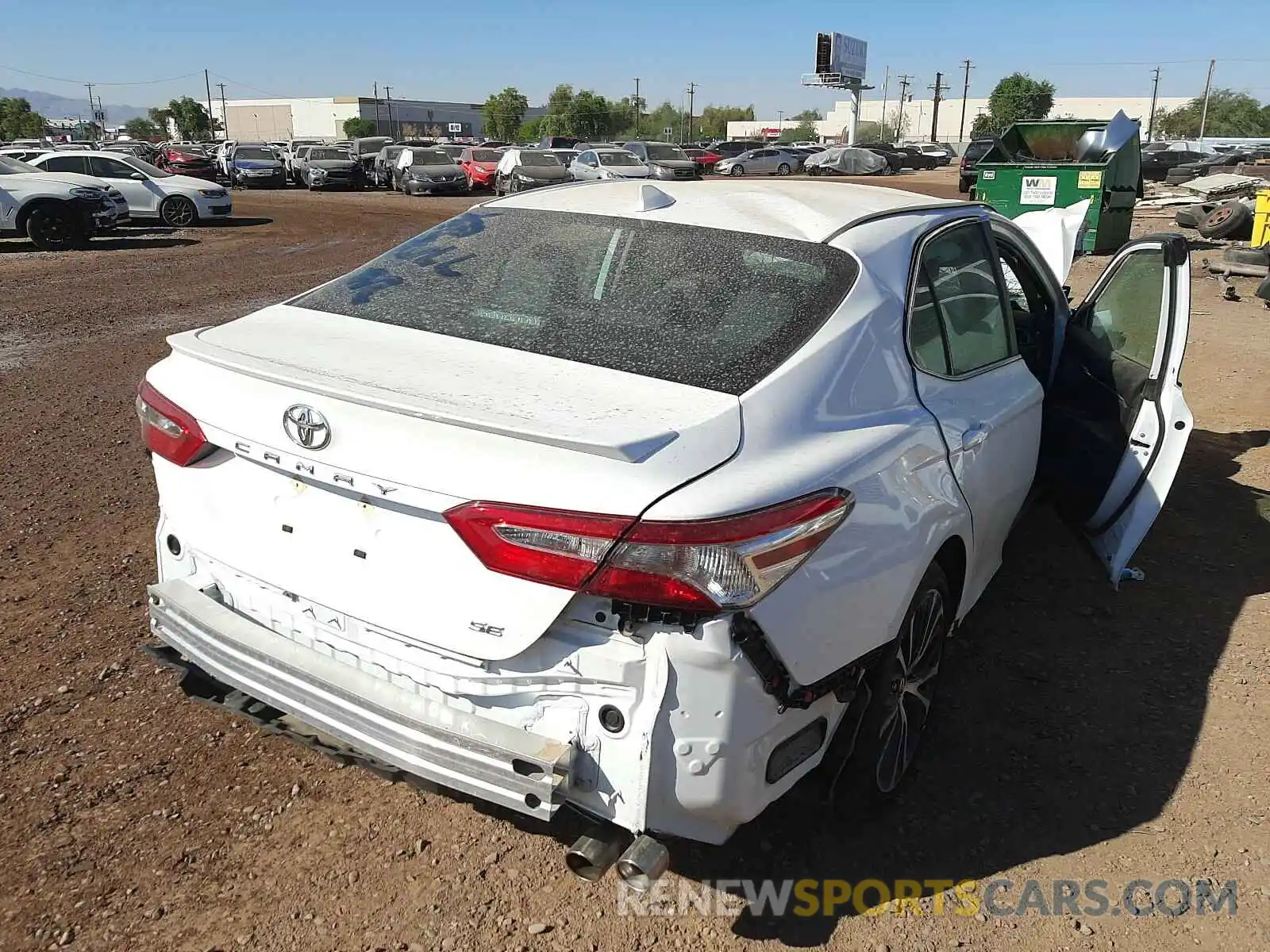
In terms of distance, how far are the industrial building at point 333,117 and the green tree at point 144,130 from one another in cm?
865

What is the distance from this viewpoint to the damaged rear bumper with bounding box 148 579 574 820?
213 cm

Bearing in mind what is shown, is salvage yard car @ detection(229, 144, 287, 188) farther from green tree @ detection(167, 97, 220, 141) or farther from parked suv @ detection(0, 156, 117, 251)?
green tree @ detection(167, 97, 220, 141)

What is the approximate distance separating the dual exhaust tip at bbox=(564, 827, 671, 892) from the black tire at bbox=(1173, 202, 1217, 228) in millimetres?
19385

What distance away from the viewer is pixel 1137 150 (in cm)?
1541

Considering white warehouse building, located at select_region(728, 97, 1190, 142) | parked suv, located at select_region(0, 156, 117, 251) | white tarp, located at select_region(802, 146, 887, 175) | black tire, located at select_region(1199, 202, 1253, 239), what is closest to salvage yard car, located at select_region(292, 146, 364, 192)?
parked suv, located at select_region(0, 156, 117, 251)

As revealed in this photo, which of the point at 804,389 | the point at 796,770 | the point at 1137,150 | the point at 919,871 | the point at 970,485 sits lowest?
the point at 919,871

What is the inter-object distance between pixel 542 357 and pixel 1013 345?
2.03 metres

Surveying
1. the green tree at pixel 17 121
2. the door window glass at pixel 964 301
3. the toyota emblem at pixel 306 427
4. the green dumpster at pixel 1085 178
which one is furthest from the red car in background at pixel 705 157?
the green tree at pixel 17 121

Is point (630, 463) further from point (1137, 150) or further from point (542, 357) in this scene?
point (1137, 150)

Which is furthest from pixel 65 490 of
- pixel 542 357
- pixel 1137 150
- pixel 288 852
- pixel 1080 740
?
pixel 1137 150

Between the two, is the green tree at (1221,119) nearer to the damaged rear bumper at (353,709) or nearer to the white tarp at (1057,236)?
the white tarp at (1057,236)

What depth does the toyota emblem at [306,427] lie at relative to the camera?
2262 millimetres

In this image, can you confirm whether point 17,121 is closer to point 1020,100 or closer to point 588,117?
point 588,117

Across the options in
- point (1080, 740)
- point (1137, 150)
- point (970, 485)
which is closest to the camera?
point (970, 485)
